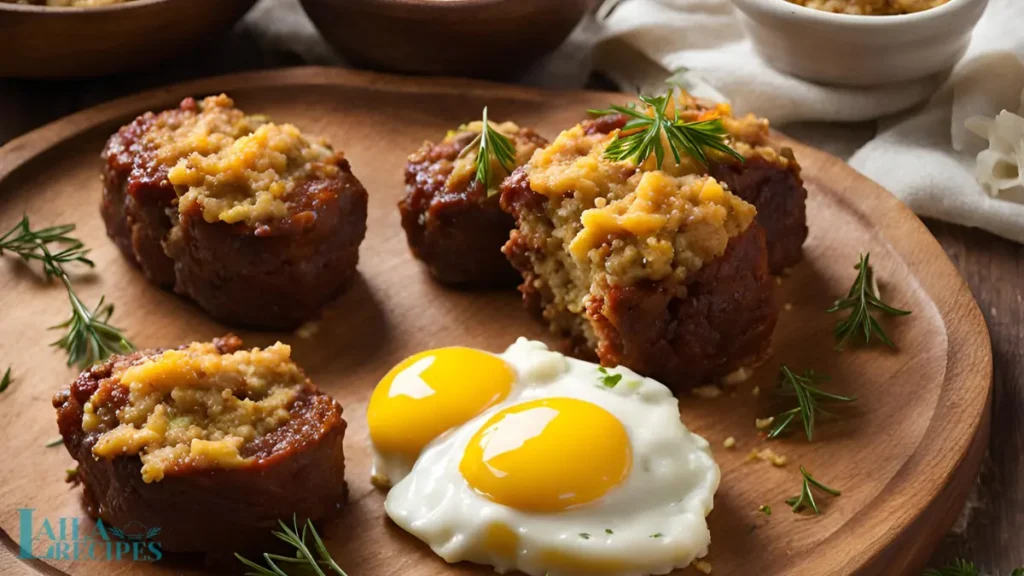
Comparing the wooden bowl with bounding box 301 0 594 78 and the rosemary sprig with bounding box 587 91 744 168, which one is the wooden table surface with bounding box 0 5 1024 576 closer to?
the wooden bowl with bounding box 301 0 594 78

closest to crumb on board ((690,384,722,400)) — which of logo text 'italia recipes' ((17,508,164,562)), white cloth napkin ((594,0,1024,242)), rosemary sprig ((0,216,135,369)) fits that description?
white cloth napkin ((594,0,1024,242))

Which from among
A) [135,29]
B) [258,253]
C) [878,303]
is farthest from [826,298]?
[135,29]

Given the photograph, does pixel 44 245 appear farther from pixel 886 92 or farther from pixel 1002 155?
pixel 1002 155

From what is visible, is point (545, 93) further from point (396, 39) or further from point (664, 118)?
point (664, 118)

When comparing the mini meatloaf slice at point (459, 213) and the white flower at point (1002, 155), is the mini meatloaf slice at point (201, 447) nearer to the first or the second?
the mini meatloaf slice at point (459, 213)

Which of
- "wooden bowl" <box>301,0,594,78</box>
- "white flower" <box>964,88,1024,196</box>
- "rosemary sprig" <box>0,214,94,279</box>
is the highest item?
"wooden bowl" <box>301,0,594,78</box>

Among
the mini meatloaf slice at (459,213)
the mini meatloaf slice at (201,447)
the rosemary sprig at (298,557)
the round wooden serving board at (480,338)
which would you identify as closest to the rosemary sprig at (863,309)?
the round wooden serving board at (480,338)
